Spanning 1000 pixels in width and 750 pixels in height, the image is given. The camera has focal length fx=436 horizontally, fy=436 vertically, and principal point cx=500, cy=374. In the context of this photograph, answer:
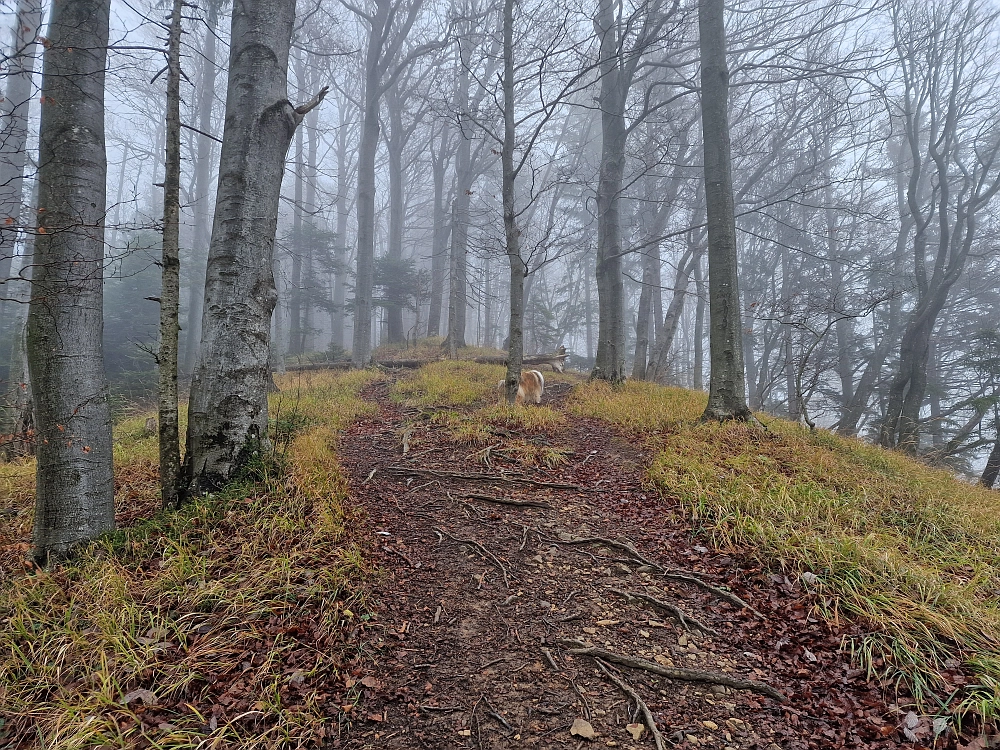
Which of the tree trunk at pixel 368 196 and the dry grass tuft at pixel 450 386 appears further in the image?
the tree trunk at pixel 368 196

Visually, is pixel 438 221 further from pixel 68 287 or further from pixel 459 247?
pixel 68 287

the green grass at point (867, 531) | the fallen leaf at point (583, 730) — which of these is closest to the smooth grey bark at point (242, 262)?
the fallen leaf at point (583, 730)

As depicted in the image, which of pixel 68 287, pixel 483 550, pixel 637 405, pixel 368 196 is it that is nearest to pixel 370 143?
pixel 368 196

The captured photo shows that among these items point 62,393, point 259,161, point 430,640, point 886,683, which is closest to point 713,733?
point 886,683

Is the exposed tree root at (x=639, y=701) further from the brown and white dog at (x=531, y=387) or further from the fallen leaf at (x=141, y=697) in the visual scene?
the brown and white dog at (x=531, y=387)

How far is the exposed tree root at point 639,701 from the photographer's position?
2.01 metres

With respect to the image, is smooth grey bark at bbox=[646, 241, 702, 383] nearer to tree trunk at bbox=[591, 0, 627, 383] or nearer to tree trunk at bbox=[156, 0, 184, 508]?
tree trunk at bbox=[591, 0, 627, 383]

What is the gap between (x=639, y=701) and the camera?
2.19 meters

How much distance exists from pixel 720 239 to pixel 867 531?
160 inches

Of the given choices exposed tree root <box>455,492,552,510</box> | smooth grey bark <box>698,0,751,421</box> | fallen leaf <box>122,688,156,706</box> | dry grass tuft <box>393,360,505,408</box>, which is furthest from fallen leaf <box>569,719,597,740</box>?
dry grass tuft <box>393,360,505,408</box>

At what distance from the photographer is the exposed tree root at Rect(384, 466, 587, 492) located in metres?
4.63

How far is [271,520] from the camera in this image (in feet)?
10.6

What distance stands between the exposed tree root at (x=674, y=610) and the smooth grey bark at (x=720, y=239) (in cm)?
358

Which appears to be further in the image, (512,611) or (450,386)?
(450,386)
